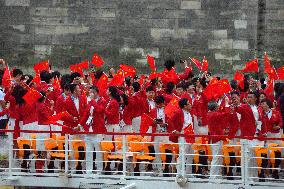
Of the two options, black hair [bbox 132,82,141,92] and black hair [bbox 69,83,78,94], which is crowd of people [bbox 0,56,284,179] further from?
black hair [bbox 132,82,141,92]

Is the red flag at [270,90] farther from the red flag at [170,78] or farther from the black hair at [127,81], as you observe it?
→ the black hair at [127,81]

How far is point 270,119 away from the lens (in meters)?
15.5

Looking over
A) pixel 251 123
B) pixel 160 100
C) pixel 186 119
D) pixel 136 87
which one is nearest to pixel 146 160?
pixel 186 119

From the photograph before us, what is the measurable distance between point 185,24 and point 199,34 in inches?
19.7

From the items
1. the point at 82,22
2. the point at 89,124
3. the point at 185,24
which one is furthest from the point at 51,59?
the point at 89,124

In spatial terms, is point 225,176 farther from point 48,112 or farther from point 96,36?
point 96,36

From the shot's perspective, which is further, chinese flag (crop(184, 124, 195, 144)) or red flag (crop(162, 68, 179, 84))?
red flag (crop(162, 68, 179, 84))

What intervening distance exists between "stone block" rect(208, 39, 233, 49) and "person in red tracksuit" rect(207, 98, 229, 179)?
10.3 metres

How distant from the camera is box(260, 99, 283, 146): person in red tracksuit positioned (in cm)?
1544

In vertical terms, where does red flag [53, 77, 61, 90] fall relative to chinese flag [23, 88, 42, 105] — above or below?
above

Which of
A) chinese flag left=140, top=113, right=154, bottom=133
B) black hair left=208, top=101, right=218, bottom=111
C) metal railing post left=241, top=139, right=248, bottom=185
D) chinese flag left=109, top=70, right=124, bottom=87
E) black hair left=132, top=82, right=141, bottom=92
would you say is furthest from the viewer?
black hair left=132, top=82, right=141, bottom=92

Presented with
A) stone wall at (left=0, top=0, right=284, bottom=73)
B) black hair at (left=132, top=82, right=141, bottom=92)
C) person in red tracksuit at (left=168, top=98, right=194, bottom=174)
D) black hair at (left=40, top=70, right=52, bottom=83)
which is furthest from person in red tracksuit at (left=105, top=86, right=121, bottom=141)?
stone wall at (left=0, top=0, right=284, bottom=73)

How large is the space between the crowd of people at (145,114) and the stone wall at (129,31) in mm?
8432

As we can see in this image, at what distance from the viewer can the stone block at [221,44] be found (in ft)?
84.6
